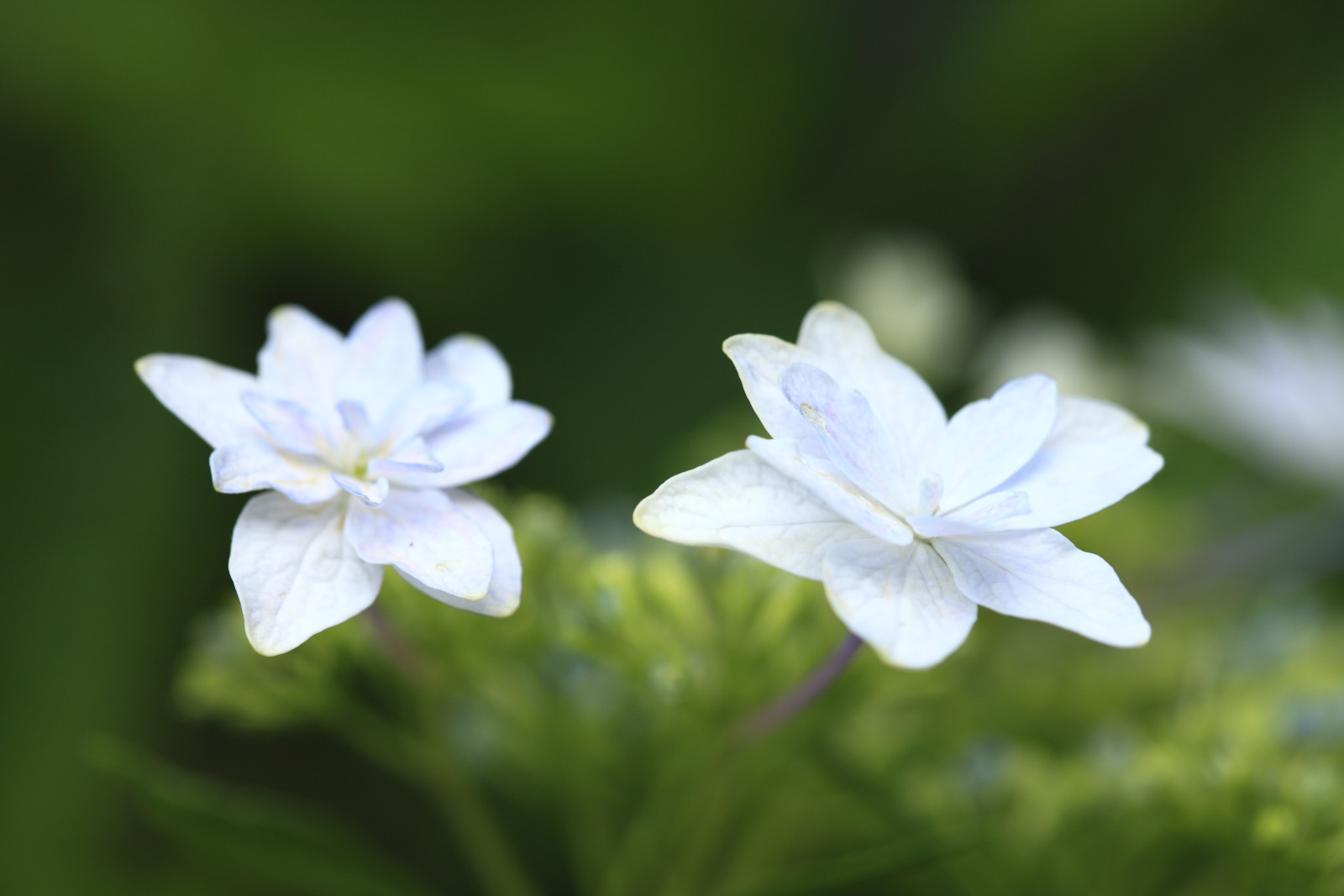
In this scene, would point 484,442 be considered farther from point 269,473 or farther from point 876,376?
point 876,376

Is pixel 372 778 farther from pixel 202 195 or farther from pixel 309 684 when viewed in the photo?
pixel 202 195

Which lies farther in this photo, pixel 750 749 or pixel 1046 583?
pixel 750 749

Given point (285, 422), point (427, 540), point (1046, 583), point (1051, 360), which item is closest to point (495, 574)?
point (427, 540)

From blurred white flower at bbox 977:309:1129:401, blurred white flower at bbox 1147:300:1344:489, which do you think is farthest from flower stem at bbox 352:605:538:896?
blurred white flower at bbox 1147:300:1344:489

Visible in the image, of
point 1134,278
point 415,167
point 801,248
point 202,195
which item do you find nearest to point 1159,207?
point 1134,278

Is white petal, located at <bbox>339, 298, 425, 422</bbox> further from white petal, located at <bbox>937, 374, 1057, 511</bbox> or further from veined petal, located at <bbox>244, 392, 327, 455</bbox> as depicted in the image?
white petal, located at <bbox>937, 374, 1057, 511</bbox>

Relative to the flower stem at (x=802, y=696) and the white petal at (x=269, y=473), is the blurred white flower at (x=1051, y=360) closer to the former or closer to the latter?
the flower stem at (x=802, y=696)
